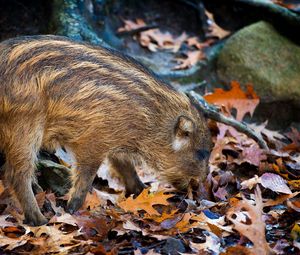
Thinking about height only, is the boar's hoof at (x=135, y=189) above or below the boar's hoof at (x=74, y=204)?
below

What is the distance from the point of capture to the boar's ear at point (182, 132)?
607 cm

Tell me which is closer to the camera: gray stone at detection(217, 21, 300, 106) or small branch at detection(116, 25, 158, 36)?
gray stone at detection(217, 21, 300, 106)

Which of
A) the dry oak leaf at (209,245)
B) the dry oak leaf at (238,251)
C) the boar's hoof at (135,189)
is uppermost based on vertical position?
the dry oak leaf at (238,251)

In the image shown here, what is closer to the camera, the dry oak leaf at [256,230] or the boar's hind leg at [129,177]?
the dry oak leaf at [256,230]

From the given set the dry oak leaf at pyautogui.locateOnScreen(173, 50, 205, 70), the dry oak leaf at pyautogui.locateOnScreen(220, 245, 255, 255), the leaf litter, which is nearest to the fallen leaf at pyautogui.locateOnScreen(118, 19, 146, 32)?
the dry oak leaf at pyautogui.locateOnScreen(173, 50, 205, 70)

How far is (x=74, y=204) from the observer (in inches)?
225

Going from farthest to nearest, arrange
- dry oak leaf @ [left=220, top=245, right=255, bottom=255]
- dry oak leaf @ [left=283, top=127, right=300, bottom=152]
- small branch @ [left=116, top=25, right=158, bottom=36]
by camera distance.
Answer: small branch @ [left=116, top=25, right=158, bottom=36], dry oak leaf @ [left=283, top=127, right=300, bottom=152], dry oak leaf @ [left=220, top=245, right=255, bottom=255]

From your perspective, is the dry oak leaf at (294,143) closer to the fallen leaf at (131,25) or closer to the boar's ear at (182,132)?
the boar's ear at (182,132)

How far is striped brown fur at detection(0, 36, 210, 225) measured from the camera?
210 inches

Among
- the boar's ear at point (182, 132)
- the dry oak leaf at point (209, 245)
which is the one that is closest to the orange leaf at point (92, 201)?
the boar's ear at point (182, 132)

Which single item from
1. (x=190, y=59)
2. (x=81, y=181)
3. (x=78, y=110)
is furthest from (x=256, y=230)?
(x=190, y=59)

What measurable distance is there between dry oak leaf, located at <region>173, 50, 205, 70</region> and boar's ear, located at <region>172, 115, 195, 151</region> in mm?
3401

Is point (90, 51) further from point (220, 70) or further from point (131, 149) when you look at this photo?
point (220, 70)

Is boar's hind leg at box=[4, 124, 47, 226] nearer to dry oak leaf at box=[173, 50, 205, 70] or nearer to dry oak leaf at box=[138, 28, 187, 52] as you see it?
dry oak leaf at box=[173, 50, 205, 70]
